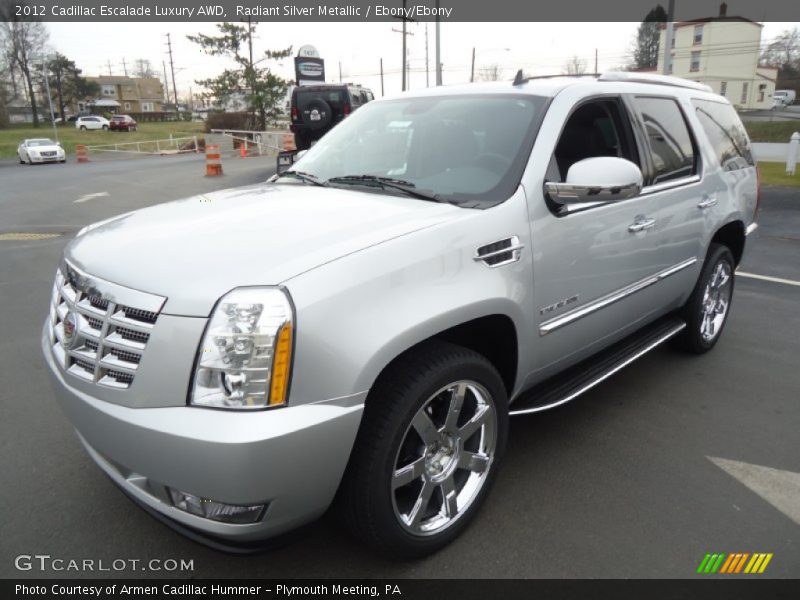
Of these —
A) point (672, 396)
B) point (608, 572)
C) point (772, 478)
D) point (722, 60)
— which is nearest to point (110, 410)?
point (608, 572)

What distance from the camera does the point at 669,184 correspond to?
3656 millimetres

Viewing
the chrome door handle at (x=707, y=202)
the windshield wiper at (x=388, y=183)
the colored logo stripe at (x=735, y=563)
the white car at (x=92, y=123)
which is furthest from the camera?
the white car at (x=92, y=123)

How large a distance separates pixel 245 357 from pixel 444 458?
1023 millimetres

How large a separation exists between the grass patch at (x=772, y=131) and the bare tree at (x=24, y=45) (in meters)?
59.7

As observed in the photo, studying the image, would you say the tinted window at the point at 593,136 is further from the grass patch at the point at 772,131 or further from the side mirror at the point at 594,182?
the grass patch at the point at 772,131

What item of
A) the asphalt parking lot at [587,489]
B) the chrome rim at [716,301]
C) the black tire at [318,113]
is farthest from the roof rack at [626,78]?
the black tire at [318,113]

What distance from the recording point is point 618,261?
10.6 feet

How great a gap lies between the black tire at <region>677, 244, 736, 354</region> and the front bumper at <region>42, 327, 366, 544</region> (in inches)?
126

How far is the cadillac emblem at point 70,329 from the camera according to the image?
7.31 feet

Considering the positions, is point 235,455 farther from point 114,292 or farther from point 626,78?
point 626,78

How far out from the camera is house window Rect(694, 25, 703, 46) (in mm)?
60772

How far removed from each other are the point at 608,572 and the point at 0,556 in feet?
7.99

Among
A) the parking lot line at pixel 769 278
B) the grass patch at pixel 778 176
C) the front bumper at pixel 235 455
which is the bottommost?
the parking lot line at pixel 769 278

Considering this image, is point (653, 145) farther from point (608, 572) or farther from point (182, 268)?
point (182, 268)
